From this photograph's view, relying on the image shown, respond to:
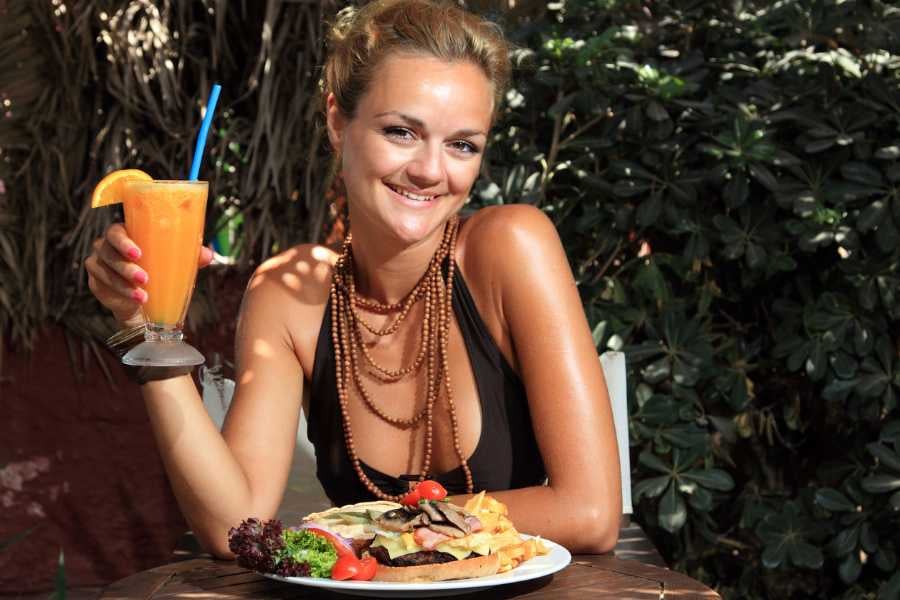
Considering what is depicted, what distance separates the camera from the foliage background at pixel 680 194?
3.07 m

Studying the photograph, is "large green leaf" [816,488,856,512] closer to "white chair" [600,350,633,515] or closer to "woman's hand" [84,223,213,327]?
"white chair" [600,350,633,515]

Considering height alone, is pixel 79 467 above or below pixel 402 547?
below

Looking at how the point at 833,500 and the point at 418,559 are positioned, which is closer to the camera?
the point at 418,559

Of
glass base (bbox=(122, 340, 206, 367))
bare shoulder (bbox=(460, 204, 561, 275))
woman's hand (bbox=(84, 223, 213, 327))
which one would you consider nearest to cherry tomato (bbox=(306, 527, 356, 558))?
glass base (bbox=(122, 340, 206, 367))

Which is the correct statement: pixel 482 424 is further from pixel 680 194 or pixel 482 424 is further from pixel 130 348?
pixel 680 194

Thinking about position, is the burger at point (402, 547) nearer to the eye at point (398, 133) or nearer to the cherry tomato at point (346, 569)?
the cherry tomato at point (346, 569)

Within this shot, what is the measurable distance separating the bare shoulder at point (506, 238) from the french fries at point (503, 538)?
61cm

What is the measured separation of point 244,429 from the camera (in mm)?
2164

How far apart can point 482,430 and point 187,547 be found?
21.8 inches

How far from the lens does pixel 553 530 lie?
1904mm

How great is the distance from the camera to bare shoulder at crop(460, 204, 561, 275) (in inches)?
87.4

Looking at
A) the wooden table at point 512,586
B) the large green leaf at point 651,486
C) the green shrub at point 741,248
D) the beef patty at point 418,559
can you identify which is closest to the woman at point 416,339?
the wooden table at point 512,586

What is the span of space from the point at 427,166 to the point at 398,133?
89 millimetres

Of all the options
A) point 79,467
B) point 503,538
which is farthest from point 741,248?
point 79,467
